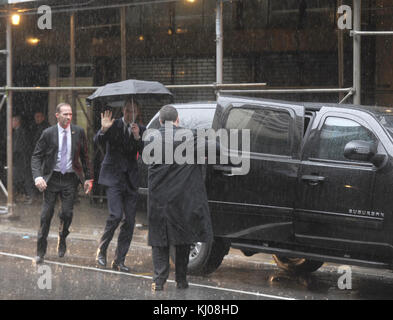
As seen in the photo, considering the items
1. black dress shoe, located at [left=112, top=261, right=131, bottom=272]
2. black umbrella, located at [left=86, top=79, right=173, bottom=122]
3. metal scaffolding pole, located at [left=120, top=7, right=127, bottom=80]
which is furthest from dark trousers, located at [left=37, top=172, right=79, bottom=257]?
metal scaffolding pole, located at [left=120, top=7, right=127, bottom=80]

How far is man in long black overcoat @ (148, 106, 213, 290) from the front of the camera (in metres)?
7.83

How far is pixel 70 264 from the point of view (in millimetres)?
9742

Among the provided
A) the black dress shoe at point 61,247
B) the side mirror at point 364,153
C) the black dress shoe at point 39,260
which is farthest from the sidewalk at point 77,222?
the side mirror at point 364,153

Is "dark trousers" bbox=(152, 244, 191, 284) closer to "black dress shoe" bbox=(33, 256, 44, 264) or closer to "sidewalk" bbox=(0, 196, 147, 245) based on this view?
"black dress shoe" bbox=(33, 256, 44, 264)

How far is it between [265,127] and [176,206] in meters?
1.38

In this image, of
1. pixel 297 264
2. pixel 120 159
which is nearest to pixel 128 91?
pixel 120 159

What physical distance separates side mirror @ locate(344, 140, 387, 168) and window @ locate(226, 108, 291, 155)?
0.88 meters

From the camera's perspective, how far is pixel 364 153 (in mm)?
7434

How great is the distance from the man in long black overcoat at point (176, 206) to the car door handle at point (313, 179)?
1020 mm

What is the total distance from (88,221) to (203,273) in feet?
17.7

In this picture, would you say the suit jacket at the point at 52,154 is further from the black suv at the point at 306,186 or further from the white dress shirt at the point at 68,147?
the black suv at the point at 306,186

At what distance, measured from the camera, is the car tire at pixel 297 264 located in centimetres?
924

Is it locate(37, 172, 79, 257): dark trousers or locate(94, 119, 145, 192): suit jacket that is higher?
locate(94, 119, 145, 192): suit jacket
